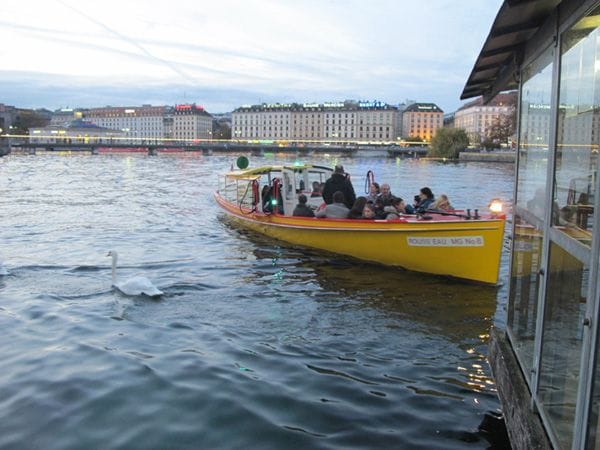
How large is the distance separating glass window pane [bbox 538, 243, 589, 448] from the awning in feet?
4.72

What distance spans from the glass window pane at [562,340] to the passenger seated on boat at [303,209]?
11293 millimetres

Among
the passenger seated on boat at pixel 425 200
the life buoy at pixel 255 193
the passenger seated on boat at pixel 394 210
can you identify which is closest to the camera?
the passenger seated on boat at pixel 394 210

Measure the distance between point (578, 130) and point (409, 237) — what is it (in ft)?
29.6

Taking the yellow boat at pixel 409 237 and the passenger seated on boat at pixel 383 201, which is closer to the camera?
the yellow boat at pixel 409 237

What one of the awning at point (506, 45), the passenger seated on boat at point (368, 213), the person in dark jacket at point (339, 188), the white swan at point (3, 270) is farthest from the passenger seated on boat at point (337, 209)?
the awning at point (506, 45)

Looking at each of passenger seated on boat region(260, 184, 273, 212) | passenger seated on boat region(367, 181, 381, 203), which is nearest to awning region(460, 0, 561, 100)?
passenger seated on boat region(367, 181, 381, 203)

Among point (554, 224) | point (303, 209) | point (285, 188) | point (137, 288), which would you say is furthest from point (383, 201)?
point (554, 224)

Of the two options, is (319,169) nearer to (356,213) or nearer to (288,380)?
(356,213)

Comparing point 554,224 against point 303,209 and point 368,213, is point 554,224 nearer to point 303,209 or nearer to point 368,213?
point 368,213

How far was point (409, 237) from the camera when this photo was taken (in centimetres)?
1231

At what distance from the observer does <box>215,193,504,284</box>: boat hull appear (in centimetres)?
1151

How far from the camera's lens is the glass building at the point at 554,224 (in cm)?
302

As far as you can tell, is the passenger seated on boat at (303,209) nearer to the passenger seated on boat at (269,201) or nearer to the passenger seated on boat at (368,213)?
the passenger seated on boat at (269,201)

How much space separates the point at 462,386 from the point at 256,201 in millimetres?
11935
